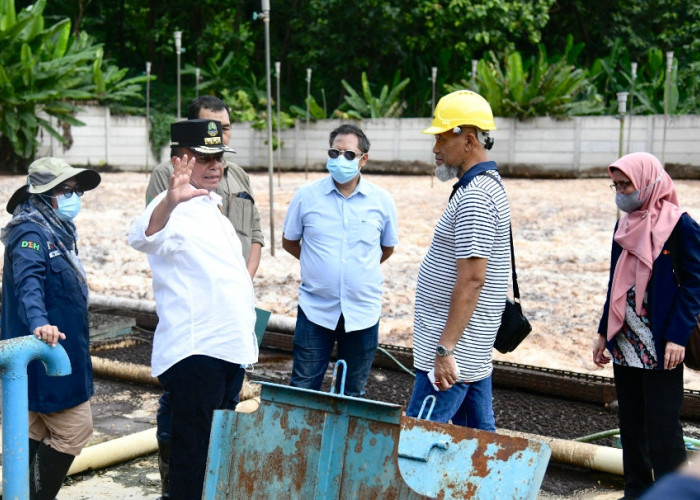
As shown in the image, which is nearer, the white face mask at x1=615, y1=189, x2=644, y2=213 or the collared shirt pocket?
the white face mask at x1=615, y1=189, x2=644, y2=213

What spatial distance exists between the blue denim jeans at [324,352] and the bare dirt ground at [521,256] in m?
2.91

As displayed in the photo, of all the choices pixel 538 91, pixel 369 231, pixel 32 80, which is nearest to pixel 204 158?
pixel 369 231

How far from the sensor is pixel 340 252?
452 centimetres

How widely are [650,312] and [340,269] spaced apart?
4.75 feet

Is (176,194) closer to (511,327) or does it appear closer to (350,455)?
(350,455)

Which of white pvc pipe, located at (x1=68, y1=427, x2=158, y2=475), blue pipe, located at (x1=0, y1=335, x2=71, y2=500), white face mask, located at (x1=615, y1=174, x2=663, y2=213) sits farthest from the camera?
white pvc pipe, located at (x1=68, y1=427, x2=158, y2=475)

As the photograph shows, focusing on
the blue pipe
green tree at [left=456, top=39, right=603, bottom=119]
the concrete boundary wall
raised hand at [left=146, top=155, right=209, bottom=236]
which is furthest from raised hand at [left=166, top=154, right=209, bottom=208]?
green tree at [left=456, top=39, right=603, bottom=119]

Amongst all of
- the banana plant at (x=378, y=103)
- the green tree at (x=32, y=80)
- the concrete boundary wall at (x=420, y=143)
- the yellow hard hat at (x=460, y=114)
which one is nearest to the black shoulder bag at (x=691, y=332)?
the yellow hard hat at (x=460, y=114)

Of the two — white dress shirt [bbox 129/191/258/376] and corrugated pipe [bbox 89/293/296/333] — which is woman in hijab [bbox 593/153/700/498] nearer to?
white dress shirt [bbox 129/191/258/376]

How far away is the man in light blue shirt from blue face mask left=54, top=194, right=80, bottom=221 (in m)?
1.23

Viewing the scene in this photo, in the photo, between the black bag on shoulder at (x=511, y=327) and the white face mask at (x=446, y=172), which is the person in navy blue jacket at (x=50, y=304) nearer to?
the white face mask at (x=446, y=172)

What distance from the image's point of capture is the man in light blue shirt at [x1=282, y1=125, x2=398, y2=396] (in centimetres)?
447

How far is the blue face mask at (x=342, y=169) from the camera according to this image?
450 cm

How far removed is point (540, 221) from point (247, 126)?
12.8 metres
